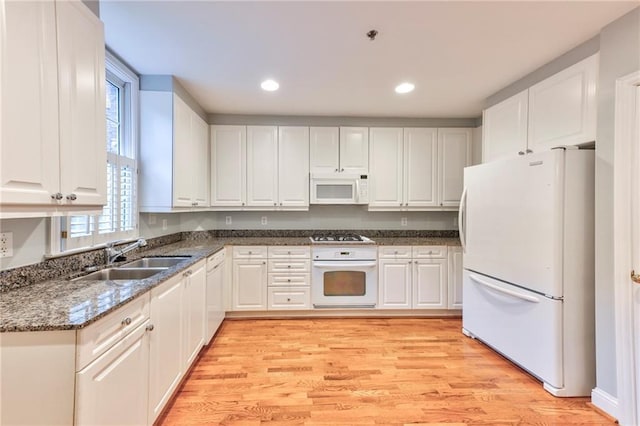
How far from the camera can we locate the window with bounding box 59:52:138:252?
223cm

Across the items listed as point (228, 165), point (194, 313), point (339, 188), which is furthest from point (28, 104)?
point (339, 188)

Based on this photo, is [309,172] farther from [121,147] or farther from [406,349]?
[406,349]

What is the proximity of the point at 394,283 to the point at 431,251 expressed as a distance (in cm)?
57

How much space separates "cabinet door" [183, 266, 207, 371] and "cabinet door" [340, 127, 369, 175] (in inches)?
83.4

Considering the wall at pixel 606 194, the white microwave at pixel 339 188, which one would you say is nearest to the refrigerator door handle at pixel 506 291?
the wall at pixel 606 194

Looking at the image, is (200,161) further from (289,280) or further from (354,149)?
(354,149)

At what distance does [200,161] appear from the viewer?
11.2 feet

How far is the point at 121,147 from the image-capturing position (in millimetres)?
2572

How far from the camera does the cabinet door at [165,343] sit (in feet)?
5.46

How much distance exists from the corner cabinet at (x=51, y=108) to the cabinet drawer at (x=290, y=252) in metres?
2.00

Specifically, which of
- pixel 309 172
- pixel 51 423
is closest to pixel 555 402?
pixel 51 423

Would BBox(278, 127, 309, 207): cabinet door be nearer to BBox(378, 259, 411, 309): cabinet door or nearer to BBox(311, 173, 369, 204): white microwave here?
BBox(311, 173, 369, 204): white microwave

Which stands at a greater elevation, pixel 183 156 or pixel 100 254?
pixel 183 156

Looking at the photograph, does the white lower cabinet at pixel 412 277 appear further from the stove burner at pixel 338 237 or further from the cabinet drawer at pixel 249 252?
the cabinet drawer at pixel 249 252
